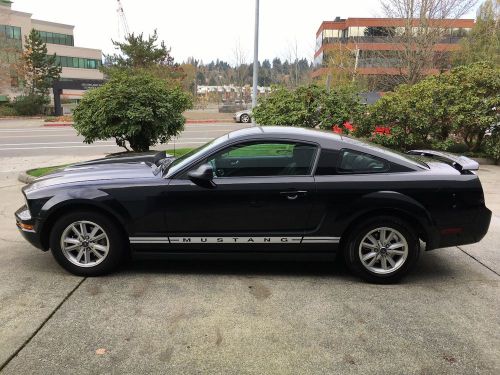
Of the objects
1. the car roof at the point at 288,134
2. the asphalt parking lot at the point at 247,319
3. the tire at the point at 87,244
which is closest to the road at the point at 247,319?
the asphalt parking lot at the point at 247,319

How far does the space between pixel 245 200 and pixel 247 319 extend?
3.58 ft

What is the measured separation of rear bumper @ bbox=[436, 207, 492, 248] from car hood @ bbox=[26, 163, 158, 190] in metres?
2.83

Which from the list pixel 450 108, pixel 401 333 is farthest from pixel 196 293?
pixel 450 108

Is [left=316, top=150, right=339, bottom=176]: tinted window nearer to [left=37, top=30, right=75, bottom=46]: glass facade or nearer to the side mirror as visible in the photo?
the side mirror

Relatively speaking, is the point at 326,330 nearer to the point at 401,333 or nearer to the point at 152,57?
the point at 401,333

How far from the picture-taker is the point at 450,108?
10922mm

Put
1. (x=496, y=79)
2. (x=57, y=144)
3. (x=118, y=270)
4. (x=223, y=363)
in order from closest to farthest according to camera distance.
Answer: (x=223, y=363)
(x=118, y=270)
(x=496, y=79)
(x=57, y=144)

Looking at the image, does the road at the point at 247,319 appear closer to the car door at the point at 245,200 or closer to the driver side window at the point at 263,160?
the car door at the point at 245,200

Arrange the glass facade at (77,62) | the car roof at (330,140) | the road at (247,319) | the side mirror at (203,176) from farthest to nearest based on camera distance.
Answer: the glass facade at (77,62) → the car roof at (330,140) → the side mirror at (203,176) → the road at (247,319)

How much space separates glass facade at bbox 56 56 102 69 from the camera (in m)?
70.0

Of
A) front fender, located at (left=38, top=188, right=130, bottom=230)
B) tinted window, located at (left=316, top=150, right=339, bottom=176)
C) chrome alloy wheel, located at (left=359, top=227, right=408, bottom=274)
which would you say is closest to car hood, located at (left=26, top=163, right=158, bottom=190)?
front fender, located at (left=38, top=188, right=130, bottom=230)

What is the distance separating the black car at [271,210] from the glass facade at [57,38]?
243 feet

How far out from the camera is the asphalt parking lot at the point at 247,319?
295cm

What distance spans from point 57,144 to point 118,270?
1496 centimetres
